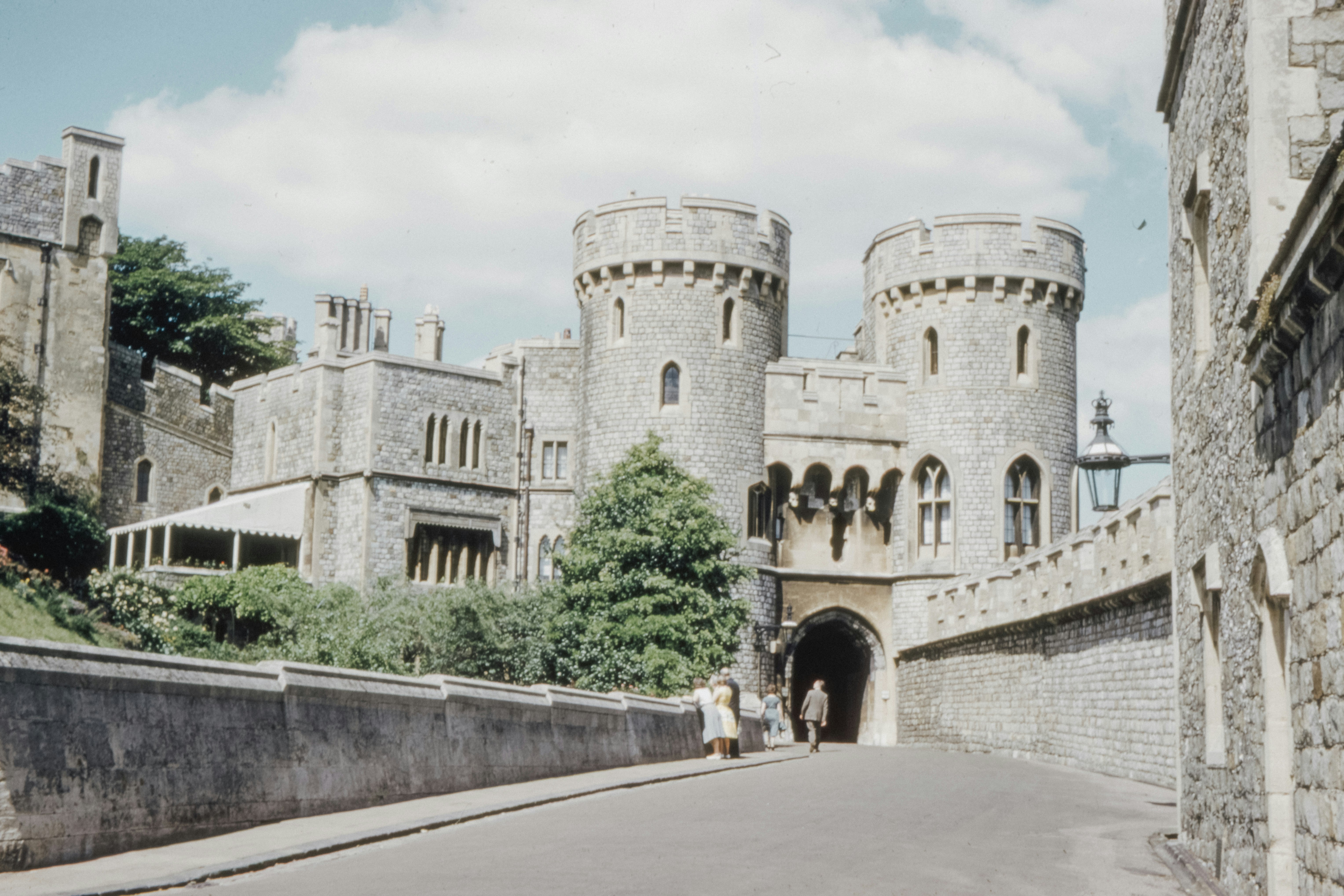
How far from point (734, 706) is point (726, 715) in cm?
92

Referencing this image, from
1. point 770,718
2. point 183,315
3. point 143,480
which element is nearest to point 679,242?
point 770,718

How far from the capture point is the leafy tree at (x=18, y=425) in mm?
35812

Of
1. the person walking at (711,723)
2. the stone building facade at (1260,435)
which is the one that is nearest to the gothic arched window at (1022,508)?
the person walking at (711,723)

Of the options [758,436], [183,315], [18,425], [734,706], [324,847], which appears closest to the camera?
[324,847]

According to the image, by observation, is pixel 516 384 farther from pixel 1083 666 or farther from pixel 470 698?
pixel 470 698

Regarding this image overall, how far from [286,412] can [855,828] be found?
32087 mm

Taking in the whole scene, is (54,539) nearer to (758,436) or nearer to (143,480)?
(143,480)

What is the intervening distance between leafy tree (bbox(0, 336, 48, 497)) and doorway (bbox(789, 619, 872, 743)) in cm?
1853

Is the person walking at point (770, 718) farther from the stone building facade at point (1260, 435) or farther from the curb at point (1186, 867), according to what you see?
the stone building facade at point (1260, 435)

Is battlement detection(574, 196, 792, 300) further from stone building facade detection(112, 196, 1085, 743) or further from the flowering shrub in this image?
the flowering shrub

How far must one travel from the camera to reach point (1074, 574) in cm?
2472

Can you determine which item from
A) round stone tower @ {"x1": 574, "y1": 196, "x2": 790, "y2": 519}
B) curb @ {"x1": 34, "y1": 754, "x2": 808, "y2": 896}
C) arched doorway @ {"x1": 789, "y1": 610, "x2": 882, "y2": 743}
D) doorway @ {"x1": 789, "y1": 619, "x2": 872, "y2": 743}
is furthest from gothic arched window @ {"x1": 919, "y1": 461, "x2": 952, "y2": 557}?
curb @ {"x1": 34, "y1": 754, "x2": 808, "y2": 896}

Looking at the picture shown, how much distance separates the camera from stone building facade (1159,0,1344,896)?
20.2 ft

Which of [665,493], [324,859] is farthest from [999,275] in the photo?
[324,859]
